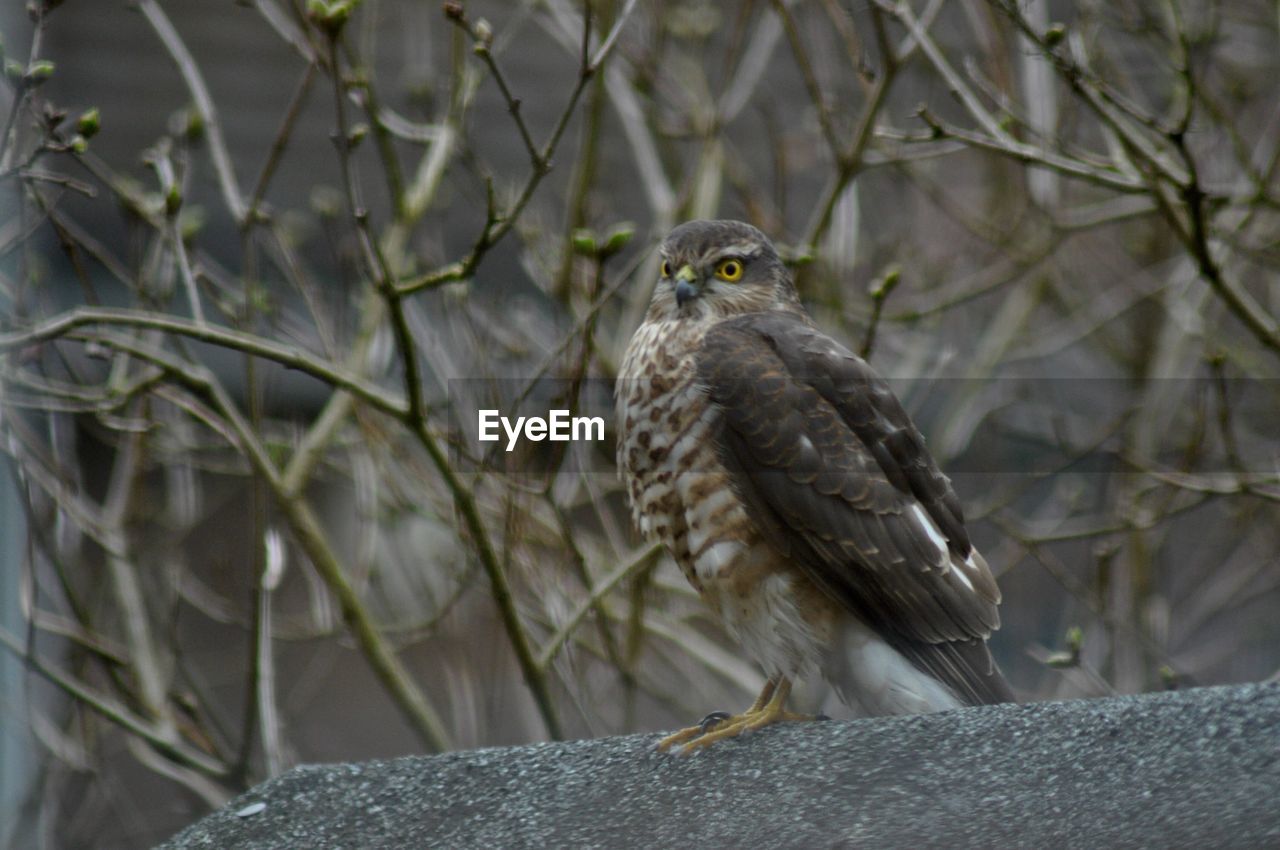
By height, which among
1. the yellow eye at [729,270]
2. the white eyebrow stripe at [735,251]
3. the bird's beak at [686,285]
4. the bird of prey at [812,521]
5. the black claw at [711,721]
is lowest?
the black claw at [711,721]

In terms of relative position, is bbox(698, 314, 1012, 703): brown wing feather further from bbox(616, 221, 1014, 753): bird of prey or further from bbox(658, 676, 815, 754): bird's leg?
bbox(658, 676, 815, 754): bird's leg

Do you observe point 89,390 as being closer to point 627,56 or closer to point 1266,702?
point 627,56

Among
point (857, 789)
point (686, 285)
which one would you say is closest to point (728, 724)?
point (857, 789)

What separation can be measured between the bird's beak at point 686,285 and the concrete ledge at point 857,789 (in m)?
1.13

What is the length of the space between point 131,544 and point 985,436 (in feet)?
11.0

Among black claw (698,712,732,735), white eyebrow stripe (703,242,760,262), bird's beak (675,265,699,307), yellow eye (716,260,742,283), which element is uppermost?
white eyebrow stripe (703,242,760,262)

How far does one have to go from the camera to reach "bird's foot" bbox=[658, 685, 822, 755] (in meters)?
2.65

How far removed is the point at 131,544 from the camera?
15.6ft

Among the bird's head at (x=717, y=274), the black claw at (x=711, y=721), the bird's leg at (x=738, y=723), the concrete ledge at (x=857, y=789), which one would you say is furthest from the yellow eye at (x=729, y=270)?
the concrete ledge at (x=857, y=789)

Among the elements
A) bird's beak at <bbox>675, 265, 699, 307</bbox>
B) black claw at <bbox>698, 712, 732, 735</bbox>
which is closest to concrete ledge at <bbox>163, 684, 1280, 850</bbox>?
black claw at <bbox>698, 712, 732, 735</bbox>

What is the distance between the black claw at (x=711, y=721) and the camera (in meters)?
2.83

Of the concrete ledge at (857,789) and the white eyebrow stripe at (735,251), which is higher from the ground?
the white eyebrow stripe at (735,251)

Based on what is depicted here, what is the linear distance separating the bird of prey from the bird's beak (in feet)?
0.80

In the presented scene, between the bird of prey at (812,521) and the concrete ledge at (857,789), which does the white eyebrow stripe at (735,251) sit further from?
the concrete ledge at (857,789)
